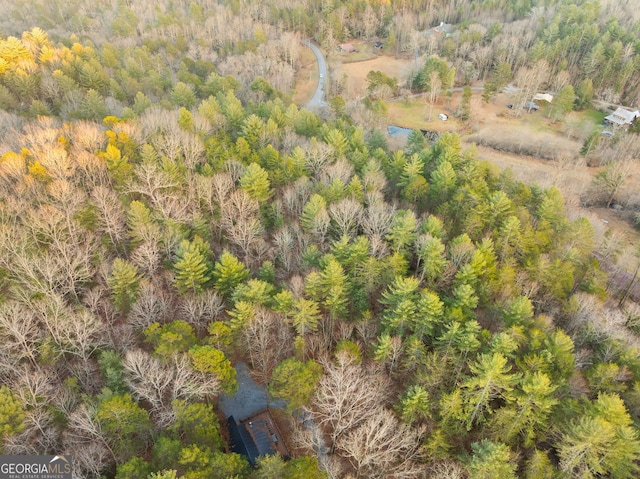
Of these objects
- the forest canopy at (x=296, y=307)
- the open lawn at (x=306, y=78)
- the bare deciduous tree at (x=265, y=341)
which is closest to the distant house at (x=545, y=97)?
the open lawn at (x=306, y=78)

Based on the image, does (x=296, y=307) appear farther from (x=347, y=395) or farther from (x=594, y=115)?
(x=594, y=115)

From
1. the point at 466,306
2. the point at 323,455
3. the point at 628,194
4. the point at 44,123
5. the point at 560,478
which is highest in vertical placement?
the point at 44,123

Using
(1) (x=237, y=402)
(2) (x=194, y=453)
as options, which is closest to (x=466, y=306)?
(1) (x=237, y=402)

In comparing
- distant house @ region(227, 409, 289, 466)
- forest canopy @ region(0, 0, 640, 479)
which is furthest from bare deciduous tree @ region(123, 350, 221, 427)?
distant house @ region(227, 409, 289, 466)

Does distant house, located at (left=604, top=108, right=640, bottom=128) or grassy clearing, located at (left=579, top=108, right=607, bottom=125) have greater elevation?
distant house, located at (left=604, top=108, right=640, bottom=128)

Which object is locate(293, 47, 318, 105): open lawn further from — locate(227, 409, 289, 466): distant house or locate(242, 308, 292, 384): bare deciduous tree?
locate(227, 409, 289, 466): distant house

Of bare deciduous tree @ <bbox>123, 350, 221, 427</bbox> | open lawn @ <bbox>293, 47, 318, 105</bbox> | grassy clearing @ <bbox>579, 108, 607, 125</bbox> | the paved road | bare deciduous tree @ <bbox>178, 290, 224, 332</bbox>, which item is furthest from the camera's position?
open lawn @ <bbox>293, 47, 318, 105</bbox>

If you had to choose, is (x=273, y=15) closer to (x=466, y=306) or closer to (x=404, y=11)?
(x=404, y=11)

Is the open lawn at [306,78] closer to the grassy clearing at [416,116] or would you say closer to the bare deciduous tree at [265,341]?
the grassy clearing at [416,116]
